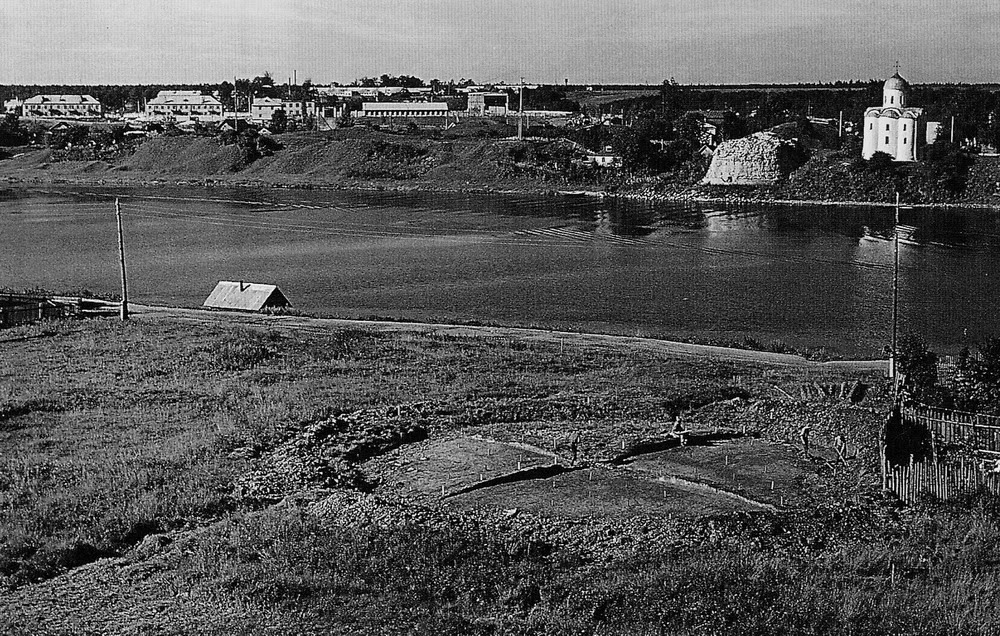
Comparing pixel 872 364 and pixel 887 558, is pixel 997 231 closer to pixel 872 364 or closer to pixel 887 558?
pixel 872 364

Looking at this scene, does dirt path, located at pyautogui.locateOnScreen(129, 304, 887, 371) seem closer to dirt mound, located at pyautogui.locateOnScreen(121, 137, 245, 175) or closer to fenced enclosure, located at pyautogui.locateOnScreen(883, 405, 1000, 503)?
fenced enclosure, located at pyautogui.locateOnScreen(883, 405, 1000, 503)

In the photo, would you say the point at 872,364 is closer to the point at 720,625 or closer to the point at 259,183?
the point at 720,625

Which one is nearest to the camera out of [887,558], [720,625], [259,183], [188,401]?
[720,625]

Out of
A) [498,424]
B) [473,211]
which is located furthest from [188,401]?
[473,211]

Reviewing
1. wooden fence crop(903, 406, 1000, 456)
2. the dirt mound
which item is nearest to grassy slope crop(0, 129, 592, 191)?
the dirt mound

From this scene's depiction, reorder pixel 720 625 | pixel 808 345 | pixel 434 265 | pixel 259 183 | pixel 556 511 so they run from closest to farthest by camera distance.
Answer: pixel 720 625 < pixel 556 511 < pixel 808 345 < pixel 434 265 < pixel 259 183

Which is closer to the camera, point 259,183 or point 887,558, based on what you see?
point 887,558

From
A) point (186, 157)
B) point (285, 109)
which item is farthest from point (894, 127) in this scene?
point (285, 109)
